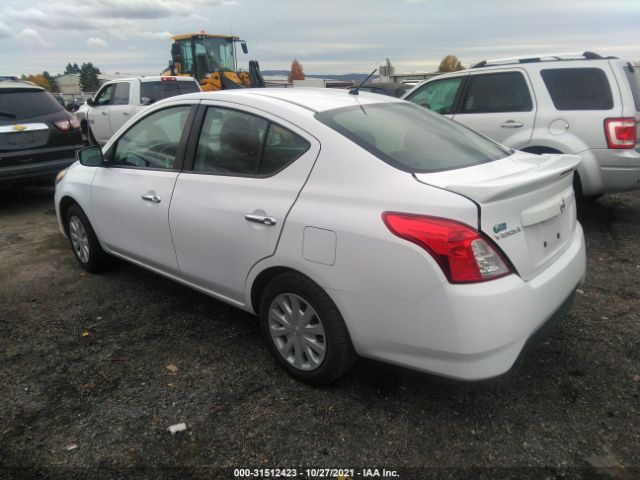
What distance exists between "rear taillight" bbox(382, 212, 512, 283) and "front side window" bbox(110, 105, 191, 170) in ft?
6.54

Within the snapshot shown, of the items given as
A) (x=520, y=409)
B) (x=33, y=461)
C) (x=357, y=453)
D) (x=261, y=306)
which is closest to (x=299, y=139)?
(x=261, y=306)

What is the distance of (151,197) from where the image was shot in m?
3.54

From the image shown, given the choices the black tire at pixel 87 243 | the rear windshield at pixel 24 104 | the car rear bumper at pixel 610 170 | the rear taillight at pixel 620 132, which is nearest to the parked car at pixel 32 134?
the rear windshield at pixel 24 104

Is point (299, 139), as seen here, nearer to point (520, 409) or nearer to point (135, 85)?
point (520, 409)

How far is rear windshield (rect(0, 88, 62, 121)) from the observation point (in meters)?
6.94

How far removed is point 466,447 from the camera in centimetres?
241

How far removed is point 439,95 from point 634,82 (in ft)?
7.34

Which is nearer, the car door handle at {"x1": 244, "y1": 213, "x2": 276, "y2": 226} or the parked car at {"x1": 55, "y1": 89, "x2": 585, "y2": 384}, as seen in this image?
the parked car at {"x1": 55, "y1": 89, "x2": 585, "y2": 384}

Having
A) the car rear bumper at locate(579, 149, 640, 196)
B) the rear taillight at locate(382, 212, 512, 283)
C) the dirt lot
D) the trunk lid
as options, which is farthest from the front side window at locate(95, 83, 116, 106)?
the rear taillight at locate(382, 212, 512, 283)

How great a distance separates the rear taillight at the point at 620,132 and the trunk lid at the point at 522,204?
2912 millimetres

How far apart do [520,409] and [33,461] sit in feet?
7.89

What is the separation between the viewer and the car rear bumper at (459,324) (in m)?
2.18

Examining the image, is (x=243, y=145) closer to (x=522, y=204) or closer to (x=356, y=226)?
(x=356, y=226)

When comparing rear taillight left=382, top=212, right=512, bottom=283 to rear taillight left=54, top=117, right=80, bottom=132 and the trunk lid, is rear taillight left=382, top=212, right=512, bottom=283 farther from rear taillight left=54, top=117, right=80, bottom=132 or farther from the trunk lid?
rear taillight left=54, top=117, right=80, bottom=132
